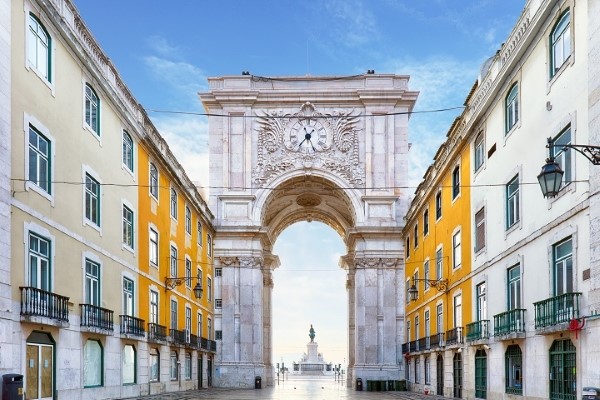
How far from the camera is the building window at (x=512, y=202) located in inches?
810

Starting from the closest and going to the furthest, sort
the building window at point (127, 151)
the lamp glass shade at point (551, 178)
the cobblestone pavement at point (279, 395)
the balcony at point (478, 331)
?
the lamp glass shade at point (551, 178) → the balcony at point (478, 331) → the building window at point (127, 151) → the cobblestone pavement at point (279, 395)

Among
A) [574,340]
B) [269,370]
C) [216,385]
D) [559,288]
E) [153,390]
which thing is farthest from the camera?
[269,370]

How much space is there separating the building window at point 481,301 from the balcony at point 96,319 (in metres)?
11.3

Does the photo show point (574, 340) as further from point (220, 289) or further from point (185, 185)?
point (220, 289)

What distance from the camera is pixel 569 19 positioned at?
16312mm

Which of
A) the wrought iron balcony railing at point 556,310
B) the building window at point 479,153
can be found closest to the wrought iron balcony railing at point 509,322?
the wrought iron balcony railing at point 556,310

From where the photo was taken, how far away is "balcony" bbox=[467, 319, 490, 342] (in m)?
23.3

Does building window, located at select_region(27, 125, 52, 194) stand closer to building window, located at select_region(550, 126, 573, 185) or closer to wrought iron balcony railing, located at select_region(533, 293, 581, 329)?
building window, located at select_region(550, 126, 573, 185)

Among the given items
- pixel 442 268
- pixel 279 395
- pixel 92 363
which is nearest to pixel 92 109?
pixel 92 363

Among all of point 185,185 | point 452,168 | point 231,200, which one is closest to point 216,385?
point 231,200

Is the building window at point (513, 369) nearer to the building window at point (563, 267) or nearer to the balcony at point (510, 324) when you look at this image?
the balcony at point (510, 324)

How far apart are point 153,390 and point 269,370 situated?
25.1m

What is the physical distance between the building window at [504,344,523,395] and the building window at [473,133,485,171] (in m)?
6.36

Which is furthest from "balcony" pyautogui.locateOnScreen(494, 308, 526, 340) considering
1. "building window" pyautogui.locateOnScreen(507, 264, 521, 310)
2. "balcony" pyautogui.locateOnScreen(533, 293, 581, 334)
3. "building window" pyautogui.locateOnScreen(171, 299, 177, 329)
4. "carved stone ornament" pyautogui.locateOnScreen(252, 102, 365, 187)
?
"carved stone ornament" pyautogui.locateOnScreen(252, 102, 365, 187)
